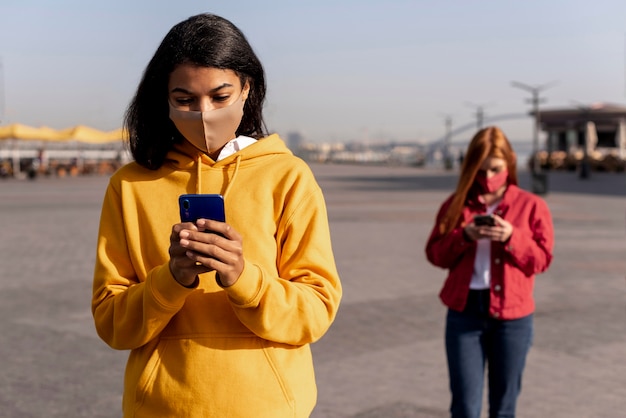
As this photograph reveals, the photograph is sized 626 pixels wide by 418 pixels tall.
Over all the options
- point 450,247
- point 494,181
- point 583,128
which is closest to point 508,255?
point 450,247

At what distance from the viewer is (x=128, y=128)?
244 centimetres

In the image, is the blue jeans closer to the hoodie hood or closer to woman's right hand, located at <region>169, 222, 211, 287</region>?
the hoodie hood

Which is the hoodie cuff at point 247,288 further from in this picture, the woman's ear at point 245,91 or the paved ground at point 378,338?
the paved ground at point 378,338

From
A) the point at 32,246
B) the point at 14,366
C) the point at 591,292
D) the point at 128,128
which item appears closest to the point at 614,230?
the point at 591,292

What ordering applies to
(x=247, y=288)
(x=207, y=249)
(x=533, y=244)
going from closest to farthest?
(x=207, y=249)
(x=247, y=288)
(x=533, y=244)

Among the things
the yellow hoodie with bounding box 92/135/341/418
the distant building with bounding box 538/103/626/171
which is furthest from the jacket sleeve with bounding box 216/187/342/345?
the distant building with bounding box 538/103/626/171

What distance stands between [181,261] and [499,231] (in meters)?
2.81

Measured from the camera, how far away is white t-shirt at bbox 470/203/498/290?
14.8 feet

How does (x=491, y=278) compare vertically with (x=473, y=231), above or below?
below

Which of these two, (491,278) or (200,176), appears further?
(491,278)

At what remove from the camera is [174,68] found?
7.12ft

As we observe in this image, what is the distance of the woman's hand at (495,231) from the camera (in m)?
4.45

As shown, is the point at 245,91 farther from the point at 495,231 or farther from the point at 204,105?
the point at 495,231

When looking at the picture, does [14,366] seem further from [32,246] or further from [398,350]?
[32,246]
